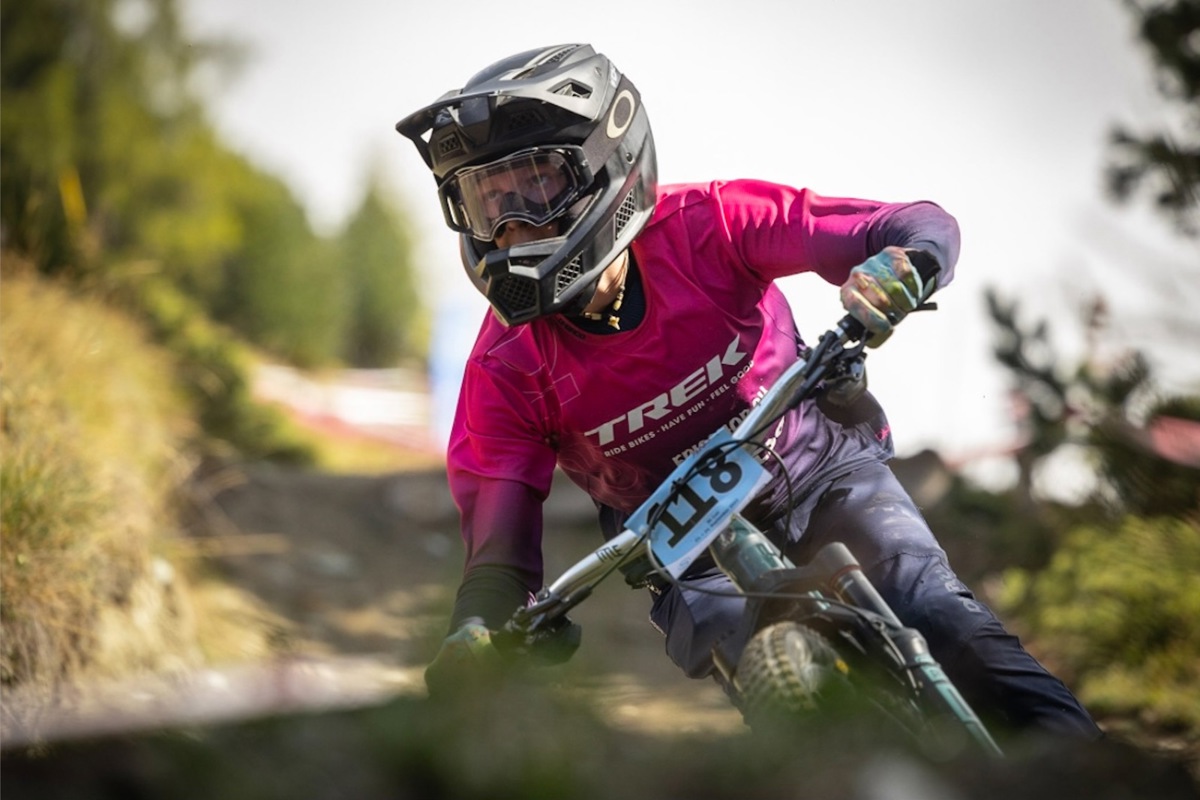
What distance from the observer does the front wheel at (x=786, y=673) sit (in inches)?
100

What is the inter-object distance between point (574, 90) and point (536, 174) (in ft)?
0.83

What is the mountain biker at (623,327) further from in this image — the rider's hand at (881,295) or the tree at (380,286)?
the tree at (380,286)

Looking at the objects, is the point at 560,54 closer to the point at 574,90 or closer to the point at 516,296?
the point at 574,90

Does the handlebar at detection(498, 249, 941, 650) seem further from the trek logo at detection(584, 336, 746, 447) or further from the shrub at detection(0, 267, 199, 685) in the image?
the shrub at detection(0, 267, 199, 685)

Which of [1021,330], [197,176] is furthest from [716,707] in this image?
[197,176]

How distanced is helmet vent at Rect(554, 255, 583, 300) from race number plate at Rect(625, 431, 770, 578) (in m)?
0.69

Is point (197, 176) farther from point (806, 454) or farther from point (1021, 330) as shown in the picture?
point (806, 454)

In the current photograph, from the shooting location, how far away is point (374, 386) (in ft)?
107

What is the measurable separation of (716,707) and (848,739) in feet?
17.8

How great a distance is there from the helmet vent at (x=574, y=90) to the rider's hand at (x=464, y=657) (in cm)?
140

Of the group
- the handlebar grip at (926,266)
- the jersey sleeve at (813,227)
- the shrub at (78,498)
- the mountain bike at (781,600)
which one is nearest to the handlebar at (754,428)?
the mountain bike at (781,600)

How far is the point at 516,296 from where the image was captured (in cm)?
352

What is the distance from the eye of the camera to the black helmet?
11.5 ft

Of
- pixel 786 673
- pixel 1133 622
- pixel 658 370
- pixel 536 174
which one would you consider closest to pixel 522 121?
pixel 536 174
